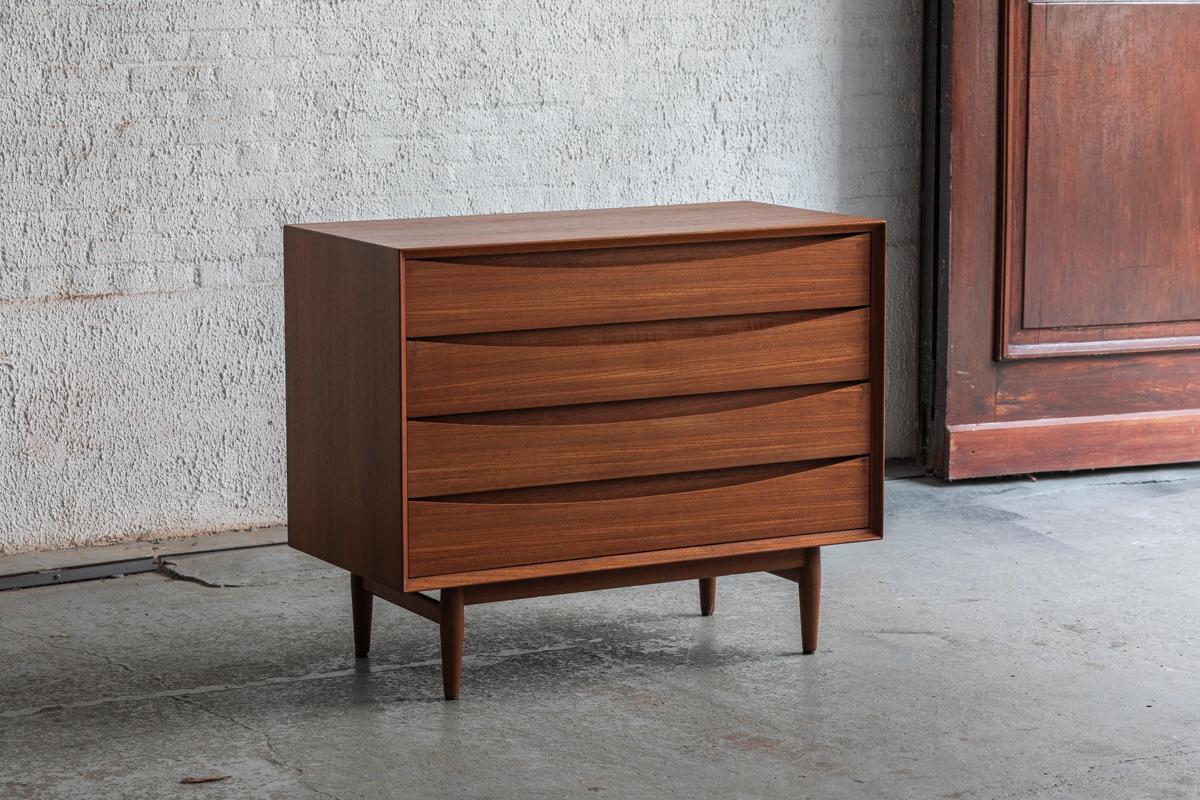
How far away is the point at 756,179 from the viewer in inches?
197

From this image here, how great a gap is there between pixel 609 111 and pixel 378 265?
1.86m

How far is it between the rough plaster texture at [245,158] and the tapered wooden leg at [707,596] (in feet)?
4.33

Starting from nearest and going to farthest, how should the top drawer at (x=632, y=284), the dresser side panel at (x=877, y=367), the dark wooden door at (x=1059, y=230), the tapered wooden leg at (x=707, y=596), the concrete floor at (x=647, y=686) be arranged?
the concrete floor at (x=647, y=686)
the top drawer at (x=632, y=284)
the dresser side panel at (x=877, y=367)
the tapered wooden leg at (x=707, y=596)
the dark wooden door at (x=1059, y=230)

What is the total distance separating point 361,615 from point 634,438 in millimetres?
698

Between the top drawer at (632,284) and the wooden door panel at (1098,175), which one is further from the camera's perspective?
the wooden door panel at (1098,175)

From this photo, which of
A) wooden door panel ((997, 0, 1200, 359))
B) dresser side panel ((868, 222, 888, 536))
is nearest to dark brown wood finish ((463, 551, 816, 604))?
dresser side panel ((868, 222, 888, 536))

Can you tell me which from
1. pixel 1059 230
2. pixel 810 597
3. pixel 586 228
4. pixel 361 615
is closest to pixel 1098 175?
pixel 1059 230

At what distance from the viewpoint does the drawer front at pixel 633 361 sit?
3.11 metres

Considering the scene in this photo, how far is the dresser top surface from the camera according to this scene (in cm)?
Result: 312

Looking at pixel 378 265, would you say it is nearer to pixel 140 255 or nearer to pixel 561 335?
pixel 561 335

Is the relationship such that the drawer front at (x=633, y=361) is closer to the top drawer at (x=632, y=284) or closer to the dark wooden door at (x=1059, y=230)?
the top drawer at (x=632, y=284)

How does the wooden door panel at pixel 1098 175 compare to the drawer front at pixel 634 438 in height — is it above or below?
above

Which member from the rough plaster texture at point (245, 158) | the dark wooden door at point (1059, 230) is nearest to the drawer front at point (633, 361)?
the rough plaster texture at point (245, 158)

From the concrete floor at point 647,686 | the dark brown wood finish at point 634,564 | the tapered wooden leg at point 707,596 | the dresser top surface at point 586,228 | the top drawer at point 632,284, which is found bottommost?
the concrete floor at point 647,686
